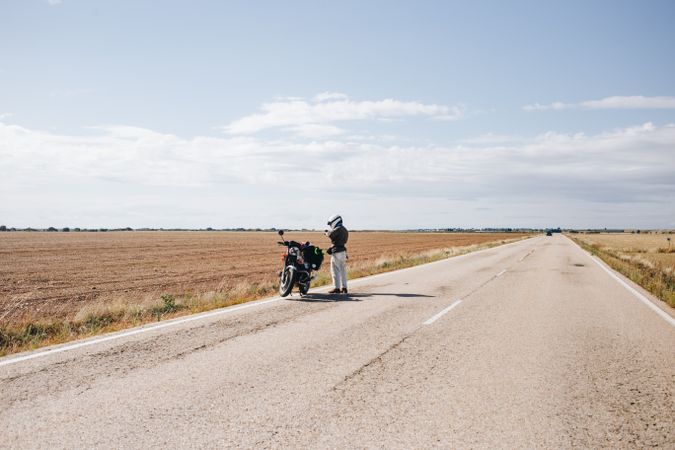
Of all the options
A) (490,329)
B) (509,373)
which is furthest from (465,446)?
(490,329)

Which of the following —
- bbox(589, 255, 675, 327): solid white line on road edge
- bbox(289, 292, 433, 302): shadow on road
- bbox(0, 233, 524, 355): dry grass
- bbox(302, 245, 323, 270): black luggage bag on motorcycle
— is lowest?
bbox(0, 233, 524, 355): dry grass

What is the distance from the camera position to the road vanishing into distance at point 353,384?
12.3 feet

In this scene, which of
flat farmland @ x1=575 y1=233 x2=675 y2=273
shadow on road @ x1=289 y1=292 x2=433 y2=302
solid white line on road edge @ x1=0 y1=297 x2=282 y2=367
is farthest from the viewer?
flat farmland @ x1=575 y1=233 x2=675 y2=273

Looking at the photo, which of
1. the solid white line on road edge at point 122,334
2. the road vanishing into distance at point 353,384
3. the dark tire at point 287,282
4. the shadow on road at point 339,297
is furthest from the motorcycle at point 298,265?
the road vanishing into distance at point 353,384

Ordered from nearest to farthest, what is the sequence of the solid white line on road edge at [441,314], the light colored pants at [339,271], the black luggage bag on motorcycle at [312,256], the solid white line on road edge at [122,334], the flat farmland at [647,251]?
the solid white line on road edge at [122,334] < the solid white line on road edge at [441,314] < the black luggage bag on motorcycle at [312,256] < the light colored pants at [339,271] < the flat farmland at [647,251]

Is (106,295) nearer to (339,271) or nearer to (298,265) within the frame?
(298,265)

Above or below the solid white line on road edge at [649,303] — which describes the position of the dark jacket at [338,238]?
above

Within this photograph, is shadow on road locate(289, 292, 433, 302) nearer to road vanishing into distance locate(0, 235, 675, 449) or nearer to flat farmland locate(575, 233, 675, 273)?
road vanishing into distance locate(0, 235, 675, 449)

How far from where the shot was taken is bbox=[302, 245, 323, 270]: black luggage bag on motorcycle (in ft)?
39.3

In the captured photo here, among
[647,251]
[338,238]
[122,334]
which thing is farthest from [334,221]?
[647,251]


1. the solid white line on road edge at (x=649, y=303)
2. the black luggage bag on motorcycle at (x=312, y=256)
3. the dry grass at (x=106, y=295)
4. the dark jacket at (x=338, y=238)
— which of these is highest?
the dark jacket at (x=338, y=238)

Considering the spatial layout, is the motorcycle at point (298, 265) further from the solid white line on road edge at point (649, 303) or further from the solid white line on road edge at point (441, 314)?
the solid white line on road edge at point (649, 303)

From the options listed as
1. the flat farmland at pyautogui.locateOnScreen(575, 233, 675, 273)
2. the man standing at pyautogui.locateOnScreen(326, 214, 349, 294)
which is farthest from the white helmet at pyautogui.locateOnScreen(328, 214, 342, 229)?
the flat farmland at pyautogui.locateOnScreen(575, 233, 675, 273)

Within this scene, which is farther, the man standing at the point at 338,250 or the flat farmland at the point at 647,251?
the flat farmland at the point at 647,251
